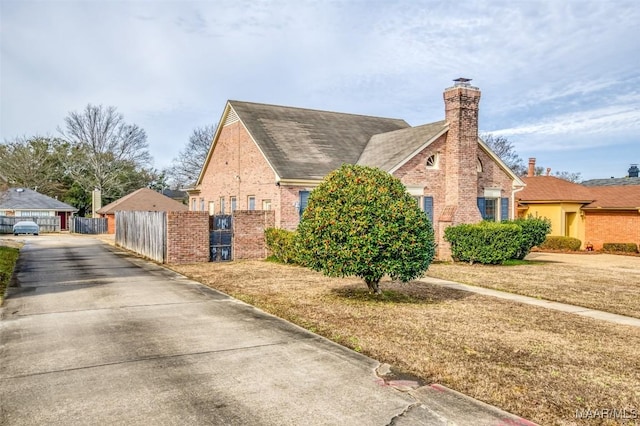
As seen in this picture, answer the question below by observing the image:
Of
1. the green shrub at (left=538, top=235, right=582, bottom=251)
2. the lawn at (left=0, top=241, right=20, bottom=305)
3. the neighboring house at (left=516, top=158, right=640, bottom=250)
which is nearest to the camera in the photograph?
the lawn at (left=0, top=241, right=20, bottom=305)

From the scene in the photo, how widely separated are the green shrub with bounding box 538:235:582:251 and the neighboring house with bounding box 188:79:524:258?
6.12 metres

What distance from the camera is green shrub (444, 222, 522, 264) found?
19312 millimetres

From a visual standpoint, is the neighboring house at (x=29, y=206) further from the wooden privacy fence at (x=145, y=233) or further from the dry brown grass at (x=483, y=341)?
the dry brown grass at (x=483, y=341)

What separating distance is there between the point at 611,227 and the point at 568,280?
1604 cm

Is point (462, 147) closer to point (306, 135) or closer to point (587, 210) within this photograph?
point (306, 135)

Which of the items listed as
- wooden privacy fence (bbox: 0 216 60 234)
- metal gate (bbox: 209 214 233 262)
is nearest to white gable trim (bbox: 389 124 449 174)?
metal gate (bbox: 209 214 233 262)

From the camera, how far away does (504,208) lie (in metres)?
24.6

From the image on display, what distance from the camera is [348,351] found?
771cm

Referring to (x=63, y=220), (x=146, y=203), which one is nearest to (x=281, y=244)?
(x=146, y=203)

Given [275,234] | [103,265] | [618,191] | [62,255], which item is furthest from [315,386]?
[618,191]

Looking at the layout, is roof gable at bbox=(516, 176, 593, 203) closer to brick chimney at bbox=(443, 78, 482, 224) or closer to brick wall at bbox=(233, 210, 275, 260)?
brick chimney at bbox=(443, 78, 482, 224)

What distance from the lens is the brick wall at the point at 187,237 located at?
20.0 meters

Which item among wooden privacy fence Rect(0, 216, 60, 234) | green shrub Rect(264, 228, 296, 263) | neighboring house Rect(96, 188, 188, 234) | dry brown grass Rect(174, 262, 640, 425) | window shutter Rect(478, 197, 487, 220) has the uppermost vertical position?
neighboring house Rect(96, 188, 188, 234)

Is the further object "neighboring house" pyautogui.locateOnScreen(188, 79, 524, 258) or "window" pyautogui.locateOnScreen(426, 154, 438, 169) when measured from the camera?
"window" pyautogui.locateOnScreen(426, 154, 438, 169)
